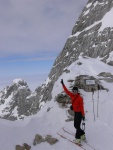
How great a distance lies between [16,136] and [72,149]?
2965 millimetres

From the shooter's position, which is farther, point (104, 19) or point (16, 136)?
point (104, 19)

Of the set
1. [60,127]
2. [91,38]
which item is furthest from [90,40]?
[60,127]

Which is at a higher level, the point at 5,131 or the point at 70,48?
the point at 70,48

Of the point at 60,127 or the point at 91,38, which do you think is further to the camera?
the point at 91,38

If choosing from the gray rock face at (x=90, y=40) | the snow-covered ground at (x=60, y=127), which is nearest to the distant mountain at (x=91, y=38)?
the gray rock face at (x=90, y=40)

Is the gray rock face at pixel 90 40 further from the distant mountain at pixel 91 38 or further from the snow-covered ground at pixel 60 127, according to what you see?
the snow-covered ground at pixel 60 127

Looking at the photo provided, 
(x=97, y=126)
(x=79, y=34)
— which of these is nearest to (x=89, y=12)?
(x=79, y=34)

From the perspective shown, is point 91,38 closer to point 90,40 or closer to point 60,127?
point 90,40

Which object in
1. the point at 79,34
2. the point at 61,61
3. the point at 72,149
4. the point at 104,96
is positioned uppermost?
the point at 79,34

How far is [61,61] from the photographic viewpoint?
358ft

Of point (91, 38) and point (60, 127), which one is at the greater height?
point (91, 38)

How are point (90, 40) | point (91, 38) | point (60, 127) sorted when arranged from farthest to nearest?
1. point (91, 38)
2. point (90, 40)
3. point (60, 127)

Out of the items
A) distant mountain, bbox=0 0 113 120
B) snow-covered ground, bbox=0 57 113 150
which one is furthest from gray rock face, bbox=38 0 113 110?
snow-covered ground, bbox=0 57 113 150

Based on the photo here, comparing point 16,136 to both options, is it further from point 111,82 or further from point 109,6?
point 109,6
